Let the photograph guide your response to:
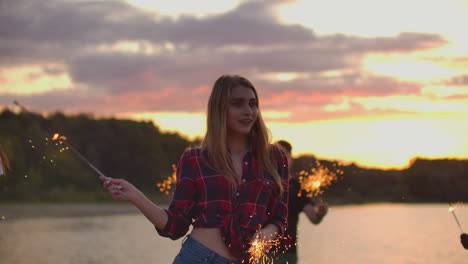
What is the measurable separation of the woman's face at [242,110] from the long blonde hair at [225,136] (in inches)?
1.0

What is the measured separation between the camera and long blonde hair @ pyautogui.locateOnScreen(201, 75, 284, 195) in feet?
14.8

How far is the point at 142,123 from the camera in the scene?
5556cm

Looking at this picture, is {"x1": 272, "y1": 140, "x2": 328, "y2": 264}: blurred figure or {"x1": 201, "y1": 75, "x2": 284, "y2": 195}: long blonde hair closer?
{"x1": 201, "y1": 75, "x2": 284, "y2": 195}: long blonde hair

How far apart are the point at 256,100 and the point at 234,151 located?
304mm

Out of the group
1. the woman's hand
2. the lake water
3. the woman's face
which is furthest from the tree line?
the woman's hand

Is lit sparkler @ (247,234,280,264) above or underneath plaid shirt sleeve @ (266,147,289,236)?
underneath

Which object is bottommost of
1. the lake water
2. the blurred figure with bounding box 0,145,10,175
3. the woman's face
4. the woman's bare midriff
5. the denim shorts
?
the lake water

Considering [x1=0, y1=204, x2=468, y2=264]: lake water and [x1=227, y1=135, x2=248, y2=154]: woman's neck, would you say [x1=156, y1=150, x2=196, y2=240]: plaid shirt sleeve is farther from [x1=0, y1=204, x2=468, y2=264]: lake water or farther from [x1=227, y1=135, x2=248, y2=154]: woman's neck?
[x1=0, y1=204, x2=468, y2=264]: lake water

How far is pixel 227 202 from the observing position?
4.45 m

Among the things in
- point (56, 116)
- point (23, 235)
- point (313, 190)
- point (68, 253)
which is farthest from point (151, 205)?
point (56, 116)

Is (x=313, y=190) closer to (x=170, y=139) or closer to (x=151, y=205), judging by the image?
(x=151, y=205)

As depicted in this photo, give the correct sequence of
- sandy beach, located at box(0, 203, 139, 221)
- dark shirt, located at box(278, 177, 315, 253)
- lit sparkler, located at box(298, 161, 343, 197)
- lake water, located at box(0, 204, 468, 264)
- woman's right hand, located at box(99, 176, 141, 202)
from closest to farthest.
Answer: woman's right hand, located at box(99, 176, 141, 202) → dark shirt, located at box(278, 177, 315, 253) → lit sparkler, located at box(298, 161, 343, 197) → lake water, located at box(0, 204, 468, 264) → sandy beach, located at box(0, 203, 139, 221)

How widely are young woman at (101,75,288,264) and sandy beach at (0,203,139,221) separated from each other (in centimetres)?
3596

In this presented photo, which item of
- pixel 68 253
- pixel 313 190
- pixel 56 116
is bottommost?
pixel 56 116
